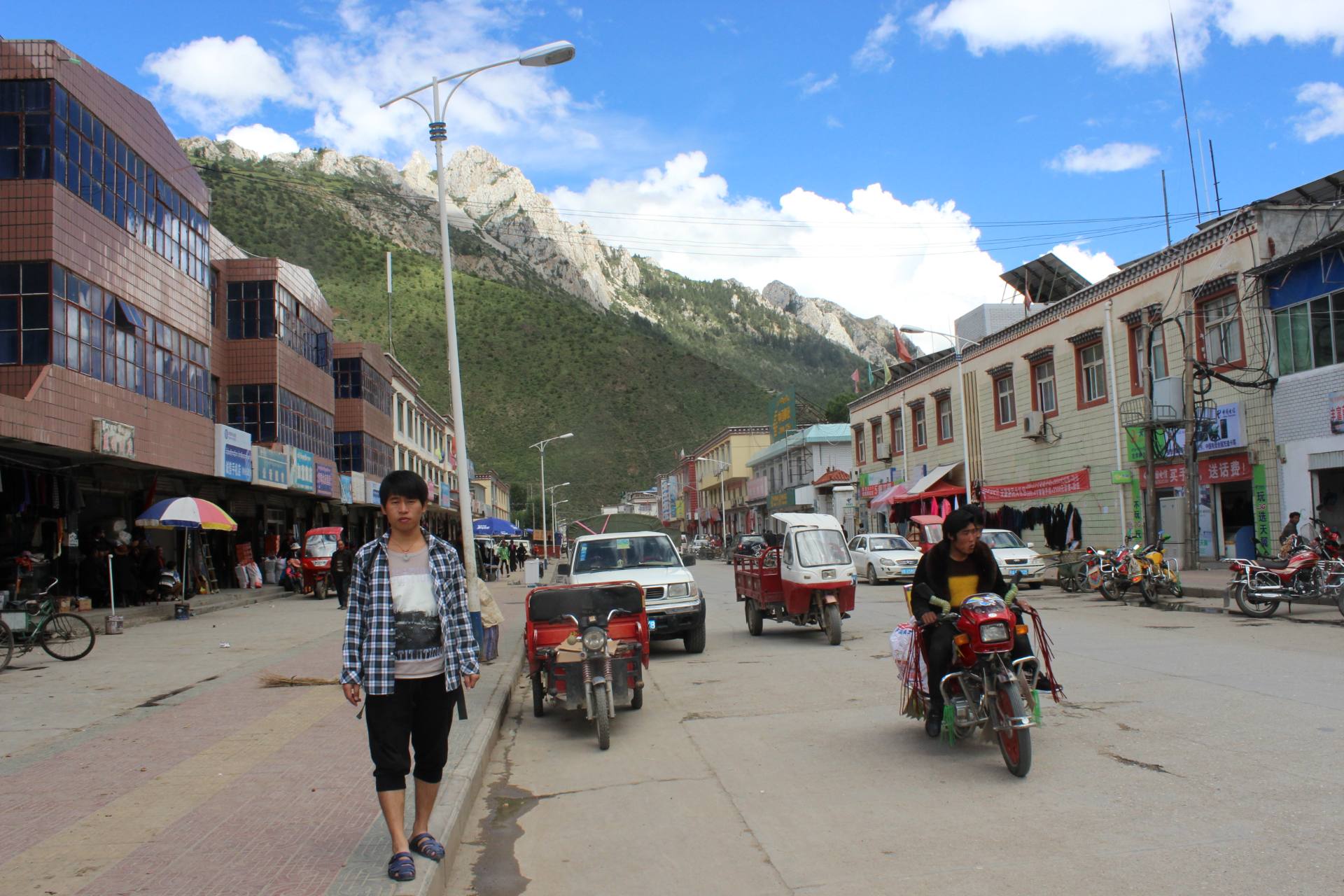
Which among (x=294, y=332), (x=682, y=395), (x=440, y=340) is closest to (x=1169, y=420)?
(x=294, y=332)

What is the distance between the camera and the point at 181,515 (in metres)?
20.6

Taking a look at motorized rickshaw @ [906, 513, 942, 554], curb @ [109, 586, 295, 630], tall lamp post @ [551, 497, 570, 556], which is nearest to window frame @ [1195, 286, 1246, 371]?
motorized rickshaw @ [906, 513, 942, 554]

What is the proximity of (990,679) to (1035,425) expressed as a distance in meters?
27.5

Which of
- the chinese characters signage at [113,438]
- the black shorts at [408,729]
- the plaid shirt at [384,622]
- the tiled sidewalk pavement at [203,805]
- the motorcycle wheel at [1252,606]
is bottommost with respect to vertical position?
the motorcycle wheel at [1252,606]

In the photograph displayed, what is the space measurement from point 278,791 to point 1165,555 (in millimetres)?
24678

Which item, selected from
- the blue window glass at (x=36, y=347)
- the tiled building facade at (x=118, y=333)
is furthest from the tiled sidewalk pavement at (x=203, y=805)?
the blue window glass at (x=36, y=347)

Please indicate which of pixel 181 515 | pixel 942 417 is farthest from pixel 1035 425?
pixel 181 515

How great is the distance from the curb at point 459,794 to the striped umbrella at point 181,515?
45.7ft

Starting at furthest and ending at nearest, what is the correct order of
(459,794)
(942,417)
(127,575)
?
(942,417)
(127,575)
(459,794)

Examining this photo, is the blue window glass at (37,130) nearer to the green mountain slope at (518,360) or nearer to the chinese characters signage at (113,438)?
the chinese characters signage at (113,438)

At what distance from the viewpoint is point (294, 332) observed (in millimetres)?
33000

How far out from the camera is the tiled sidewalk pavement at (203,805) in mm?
4434

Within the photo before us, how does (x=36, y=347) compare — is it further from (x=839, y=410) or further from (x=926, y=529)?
(x=839, y=410)

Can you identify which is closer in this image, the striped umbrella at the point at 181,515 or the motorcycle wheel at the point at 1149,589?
the motorcycle wheel at the point at 1149,589
